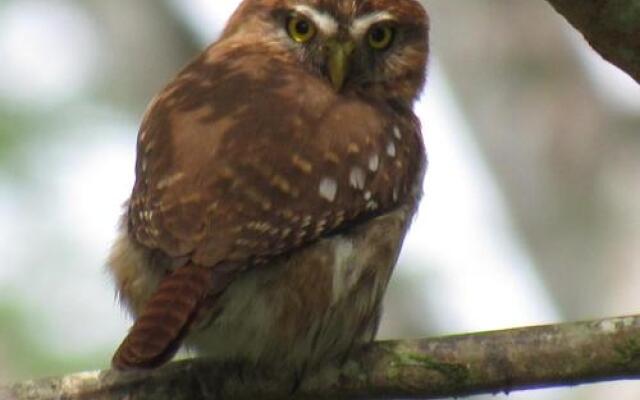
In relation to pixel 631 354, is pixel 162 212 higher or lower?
higher

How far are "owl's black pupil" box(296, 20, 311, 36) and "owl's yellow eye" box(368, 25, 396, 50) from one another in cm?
26

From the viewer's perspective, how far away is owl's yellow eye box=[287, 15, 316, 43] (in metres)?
6.55

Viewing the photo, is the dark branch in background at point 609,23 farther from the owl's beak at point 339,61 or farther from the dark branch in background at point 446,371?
the owl's beak at point 339,61

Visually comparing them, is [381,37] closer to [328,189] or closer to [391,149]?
[391,149]

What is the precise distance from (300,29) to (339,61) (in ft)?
1.08

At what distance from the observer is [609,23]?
14.9 ft

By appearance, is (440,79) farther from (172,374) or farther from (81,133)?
(172,374)

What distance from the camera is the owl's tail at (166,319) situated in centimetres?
491

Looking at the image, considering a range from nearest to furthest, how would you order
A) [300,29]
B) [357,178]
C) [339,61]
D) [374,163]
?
[357,178], [374,163], [339,61], [300,29]

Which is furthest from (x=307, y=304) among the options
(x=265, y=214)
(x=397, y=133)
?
(x=397, y=133)

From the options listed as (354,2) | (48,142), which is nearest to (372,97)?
(354,2)

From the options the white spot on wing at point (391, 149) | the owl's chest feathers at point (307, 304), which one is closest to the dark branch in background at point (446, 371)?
the owl's chest feathers at point (307, 304)

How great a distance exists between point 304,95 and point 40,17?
8597 mm

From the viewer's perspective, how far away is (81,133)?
1398cm
